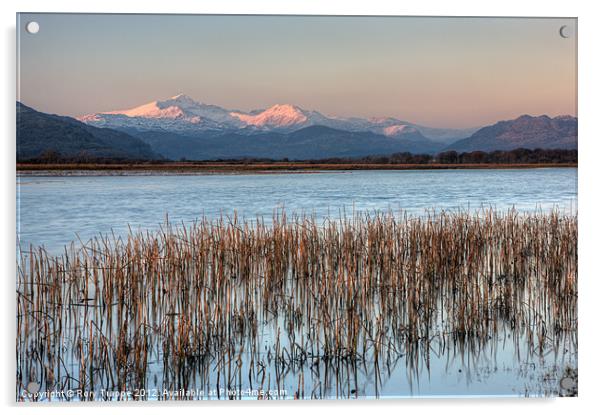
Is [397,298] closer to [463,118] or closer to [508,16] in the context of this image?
[463,118]

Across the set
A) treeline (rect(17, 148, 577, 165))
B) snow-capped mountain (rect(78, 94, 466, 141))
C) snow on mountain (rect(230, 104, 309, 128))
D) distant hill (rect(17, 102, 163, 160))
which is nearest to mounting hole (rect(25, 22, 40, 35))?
distant hill (rect(17, 102, 163, 160))

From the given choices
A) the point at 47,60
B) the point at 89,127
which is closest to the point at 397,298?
the point at 89,127

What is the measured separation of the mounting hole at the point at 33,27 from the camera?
139 inches

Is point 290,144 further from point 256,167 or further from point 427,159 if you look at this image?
point 427,159

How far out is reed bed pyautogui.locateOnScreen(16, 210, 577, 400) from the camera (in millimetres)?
3471

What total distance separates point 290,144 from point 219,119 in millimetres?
444

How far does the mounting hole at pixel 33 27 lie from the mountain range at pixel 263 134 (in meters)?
0.47

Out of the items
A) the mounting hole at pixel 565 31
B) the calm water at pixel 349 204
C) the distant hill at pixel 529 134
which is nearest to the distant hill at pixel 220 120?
the calm water at pixel 349 204

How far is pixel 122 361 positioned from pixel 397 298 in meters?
1.59

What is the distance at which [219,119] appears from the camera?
12.5 ft

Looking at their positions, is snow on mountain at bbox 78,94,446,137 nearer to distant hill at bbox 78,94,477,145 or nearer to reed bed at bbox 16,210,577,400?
distant hill at bbox 78,94,477,145

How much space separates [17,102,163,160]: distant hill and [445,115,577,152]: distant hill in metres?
1.97

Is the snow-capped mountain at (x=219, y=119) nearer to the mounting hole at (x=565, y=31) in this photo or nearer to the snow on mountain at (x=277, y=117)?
the snow on mountain at (x=277, y=117)
